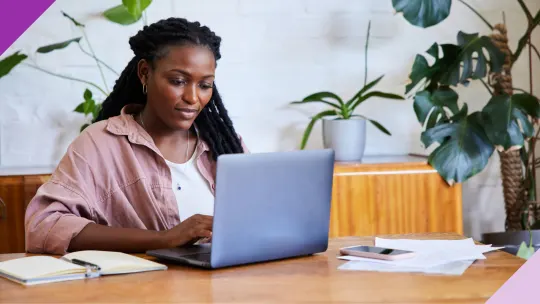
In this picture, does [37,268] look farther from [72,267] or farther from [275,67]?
[275,67]

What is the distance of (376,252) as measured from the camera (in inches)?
67.1

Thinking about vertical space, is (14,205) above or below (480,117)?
below

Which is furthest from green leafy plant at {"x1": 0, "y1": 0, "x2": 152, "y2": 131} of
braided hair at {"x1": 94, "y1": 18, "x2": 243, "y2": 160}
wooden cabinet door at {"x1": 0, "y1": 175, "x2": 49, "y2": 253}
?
braided hair at {"x1": 94, "y1": 18, "x2": 243, "y2": 160}

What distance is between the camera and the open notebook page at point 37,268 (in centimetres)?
151

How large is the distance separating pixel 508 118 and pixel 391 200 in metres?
0.52

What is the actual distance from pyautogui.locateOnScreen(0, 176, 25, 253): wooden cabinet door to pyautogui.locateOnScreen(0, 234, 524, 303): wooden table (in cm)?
143

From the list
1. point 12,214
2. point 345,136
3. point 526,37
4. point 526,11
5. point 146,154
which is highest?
point 526,11

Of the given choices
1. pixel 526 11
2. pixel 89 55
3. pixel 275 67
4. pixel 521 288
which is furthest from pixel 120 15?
pixel 521 288

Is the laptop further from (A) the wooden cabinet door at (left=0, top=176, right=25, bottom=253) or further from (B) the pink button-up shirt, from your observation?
(A) the wooden cabinet door at (left=0, top=176, right=25, bottom=253)

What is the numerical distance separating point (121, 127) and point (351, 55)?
5.01 ft

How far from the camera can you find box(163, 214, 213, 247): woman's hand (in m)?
1.70

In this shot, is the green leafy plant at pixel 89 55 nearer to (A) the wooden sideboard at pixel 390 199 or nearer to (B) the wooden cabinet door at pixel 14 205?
(B) the wooden cabinet door at pixel 14 205

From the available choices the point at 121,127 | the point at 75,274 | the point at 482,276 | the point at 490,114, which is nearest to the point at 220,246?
the point at 75,274

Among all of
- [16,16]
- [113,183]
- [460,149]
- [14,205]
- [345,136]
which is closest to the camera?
[113,183]
